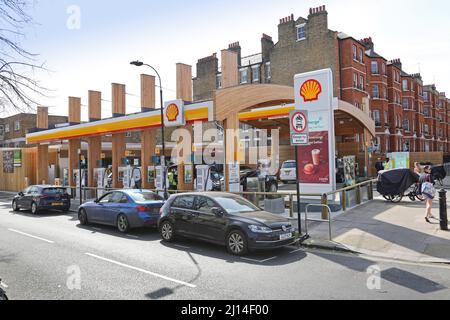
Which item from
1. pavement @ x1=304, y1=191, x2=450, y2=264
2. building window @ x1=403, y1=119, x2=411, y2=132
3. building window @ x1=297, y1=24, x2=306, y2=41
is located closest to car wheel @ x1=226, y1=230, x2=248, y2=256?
pavement @ x1=304, y1=191, x2=450, y2=264

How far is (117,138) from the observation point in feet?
70.1

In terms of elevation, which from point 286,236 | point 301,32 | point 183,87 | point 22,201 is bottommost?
point 286,236

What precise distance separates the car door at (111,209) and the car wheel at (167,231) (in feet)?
7.97

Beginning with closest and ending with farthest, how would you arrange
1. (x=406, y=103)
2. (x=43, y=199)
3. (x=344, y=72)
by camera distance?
(x=43, y=199), (x=344, y=72), (x=406, y=103)

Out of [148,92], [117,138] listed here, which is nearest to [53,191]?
[117,138]

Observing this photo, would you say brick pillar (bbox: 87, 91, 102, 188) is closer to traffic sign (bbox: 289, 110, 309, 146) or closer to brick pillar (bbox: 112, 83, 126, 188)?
brick pillar (bbox: 112, 83, 126, 188)

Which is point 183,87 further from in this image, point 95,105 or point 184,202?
point 184,202

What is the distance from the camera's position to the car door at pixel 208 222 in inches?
345

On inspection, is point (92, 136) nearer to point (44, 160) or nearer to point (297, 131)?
point (44, 160)

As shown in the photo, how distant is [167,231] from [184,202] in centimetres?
96

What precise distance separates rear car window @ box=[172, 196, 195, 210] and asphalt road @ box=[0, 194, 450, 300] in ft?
3.31

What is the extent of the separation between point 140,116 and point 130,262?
1197 centimetres
